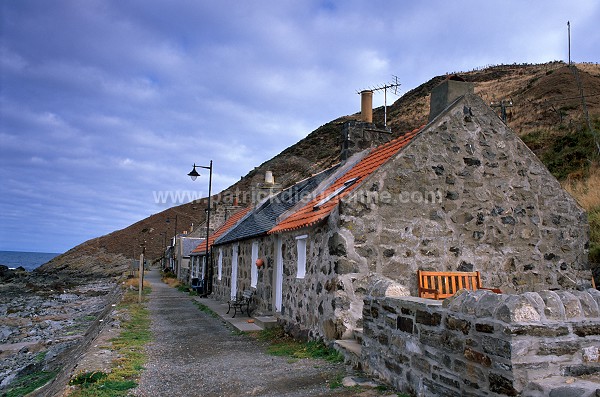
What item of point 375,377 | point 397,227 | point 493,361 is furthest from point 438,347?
point 397,227

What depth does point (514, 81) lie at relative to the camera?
6381cm

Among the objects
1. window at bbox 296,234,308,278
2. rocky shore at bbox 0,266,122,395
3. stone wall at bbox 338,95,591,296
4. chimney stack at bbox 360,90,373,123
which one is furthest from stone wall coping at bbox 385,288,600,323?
chimney stack at bbox 360,90,373,123

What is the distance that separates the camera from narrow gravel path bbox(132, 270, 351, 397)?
6.59m

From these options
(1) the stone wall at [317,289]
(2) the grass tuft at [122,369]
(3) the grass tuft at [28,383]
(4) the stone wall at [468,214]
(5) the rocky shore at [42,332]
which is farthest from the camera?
(5) the rocky shore at [42,332]

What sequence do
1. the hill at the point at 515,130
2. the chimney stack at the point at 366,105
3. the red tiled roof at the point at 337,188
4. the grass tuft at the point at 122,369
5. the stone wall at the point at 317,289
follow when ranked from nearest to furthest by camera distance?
1. the grass tuft at the point at 122,369
2. the stone wall at the point at 317,289
3. the red tiled roof at the point at 337,188
4. the chimney stack at the point at 366,105
5. the hill at the point at 515,130

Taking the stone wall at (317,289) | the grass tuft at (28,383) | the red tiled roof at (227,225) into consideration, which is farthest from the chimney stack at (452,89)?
the red tiled roof at (227,225)

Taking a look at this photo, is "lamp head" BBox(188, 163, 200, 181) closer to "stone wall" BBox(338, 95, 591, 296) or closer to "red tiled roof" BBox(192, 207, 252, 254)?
"red tiled roof" BBox(192, 207, 252, 254)

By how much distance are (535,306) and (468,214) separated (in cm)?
529

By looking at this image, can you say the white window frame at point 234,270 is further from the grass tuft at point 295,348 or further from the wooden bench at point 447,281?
the wooden bench at point 447,281

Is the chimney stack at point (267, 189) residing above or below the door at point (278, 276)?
above

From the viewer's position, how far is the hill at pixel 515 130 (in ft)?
74.9

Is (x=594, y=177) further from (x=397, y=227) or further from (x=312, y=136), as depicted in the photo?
A: (x=312, y=136)

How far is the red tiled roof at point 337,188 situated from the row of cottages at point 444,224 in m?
0.07

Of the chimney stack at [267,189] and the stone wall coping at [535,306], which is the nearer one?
the stone wall coping at [535,306]
